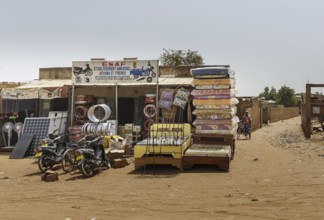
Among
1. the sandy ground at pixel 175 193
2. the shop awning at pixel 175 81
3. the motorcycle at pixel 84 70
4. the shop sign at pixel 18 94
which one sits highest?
the motorcycle at pixel 84 70

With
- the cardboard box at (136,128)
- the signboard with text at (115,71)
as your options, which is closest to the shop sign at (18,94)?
the signboard with text at (115,71)

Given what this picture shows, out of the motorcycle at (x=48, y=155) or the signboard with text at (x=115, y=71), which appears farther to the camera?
the signboard with text at (x=115, y=71)

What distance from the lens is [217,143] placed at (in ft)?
40.5

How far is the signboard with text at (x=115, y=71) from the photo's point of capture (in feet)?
51.9

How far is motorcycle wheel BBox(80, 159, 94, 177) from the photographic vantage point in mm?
9678

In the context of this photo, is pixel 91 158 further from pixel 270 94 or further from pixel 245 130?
pixel 270 94

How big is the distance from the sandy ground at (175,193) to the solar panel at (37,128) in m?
3.61

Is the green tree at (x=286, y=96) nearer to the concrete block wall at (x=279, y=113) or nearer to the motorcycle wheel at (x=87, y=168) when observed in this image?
the concrete block wall at (x=279, y=113)

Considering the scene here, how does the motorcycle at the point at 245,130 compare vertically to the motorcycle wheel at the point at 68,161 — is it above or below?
above

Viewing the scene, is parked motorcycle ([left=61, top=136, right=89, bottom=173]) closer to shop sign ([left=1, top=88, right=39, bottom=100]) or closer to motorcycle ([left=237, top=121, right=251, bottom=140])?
shop sign ([left=1, top=88, right=39, bottom=100])

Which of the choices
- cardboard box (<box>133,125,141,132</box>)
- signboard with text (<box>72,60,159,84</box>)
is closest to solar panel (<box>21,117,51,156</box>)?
signboard with text (<box>72,60,159,84</box>)

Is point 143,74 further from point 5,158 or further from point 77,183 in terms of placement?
point 77,183

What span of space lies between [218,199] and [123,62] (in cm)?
1044

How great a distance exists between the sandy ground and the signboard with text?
5.67 meters
